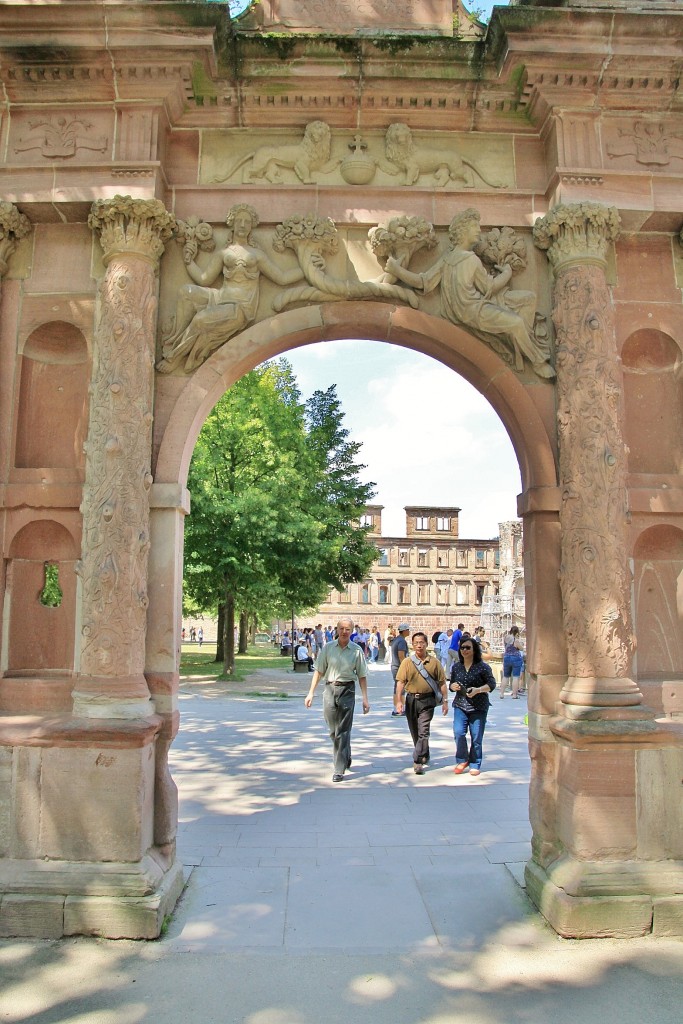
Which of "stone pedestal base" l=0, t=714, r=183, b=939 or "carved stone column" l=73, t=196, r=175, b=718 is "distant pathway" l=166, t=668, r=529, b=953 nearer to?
"stone pedestal base" l=0, t=714, r=183, b=939

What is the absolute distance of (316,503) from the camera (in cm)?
2175

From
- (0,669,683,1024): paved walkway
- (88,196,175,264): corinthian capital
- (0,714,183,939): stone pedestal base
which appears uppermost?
(88,196,175,264): corinthian capital

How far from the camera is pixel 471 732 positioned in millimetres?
8938

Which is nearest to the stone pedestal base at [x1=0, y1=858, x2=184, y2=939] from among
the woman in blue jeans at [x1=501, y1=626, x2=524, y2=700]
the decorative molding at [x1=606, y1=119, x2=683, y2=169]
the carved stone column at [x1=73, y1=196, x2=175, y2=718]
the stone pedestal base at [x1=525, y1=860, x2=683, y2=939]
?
the carved stone column at [x1=73, y1=196, x2=175, y2=718]

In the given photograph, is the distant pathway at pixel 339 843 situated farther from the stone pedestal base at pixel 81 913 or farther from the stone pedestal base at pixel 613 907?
the stone pedestal base at pixel 613 907

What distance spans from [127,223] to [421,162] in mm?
2217

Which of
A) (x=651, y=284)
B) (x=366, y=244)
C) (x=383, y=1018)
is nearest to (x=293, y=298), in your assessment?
(x=366, y=244)

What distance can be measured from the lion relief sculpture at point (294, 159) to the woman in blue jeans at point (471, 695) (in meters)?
5.07

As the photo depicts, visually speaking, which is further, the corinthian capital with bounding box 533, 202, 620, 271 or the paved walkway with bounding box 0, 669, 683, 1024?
the corinthian capital with bounding box 533, 202, 620, 271

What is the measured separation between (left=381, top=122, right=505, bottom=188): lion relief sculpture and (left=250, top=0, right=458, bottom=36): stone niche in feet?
2.91

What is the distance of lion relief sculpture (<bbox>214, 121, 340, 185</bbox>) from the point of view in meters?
5.80

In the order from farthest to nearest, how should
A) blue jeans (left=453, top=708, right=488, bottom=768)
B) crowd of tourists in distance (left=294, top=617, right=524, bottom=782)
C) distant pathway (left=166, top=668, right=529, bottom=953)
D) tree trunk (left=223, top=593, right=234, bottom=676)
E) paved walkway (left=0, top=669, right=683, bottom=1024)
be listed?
tree trunk (left=223, top=593, right=234, bottom=676) < blue jeans (left=453, top=708, right=488, bottom=768) < crowd of tourists in distance (left=294, top=617, right=524, bottom=782) < distant pathway (left=166, top=668, right=529, bottom=953) < paved walkway (left=0, top=669, right=683, bottom=1024)

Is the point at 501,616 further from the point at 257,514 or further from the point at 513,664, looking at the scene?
the point at 257,514

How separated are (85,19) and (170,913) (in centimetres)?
584
